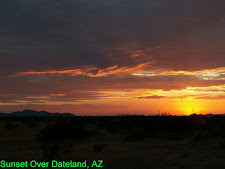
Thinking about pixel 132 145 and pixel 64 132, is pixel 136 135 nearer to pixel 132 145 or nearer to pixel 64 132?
pixel 132 145

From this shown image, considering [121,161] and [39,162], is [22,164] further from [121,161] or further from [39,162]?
[121,161]

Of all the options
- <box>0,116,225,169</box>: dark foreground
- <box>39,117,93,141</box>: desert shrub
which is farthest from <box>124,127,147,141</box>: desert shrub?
<box>39,117,93,141</box>: desert shrub

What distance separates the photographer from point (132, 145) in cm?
2264

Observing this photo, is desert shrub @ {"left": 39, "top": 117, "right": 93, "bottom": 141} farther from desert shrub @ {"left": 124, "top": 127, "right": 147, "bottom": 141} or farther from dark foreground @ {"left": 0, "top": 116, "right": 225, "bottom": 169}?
desert shrub @ {"left": 124, "top": 127, "right": 147, "bottom": 141}

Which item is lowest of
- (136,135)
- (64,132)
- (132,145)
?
(132,145)

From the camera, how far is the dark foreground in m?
14.7

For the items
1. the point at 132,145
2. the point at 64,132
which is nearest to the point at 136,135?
the point at 132,145

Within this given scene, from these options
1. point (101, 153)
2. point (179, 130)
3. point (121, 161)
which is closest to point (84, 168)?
point (121, 161)

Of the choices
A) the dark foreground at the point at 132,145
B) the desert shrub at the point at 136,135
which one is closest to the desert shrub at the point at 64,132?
the dark foreground at the point at 132,145

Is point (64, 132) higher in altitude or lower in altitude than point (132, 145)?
higher

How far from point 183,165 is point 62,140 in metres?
14.8

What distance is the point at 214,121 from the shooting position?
32625 mm

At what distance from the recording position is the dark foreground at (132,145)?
14680mm

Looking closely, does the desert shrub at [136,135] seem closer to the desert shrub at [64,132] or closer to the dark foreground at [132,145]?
the dark foreground at [132,145]
